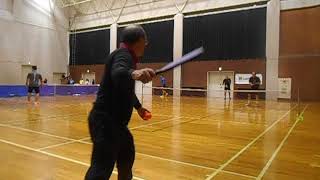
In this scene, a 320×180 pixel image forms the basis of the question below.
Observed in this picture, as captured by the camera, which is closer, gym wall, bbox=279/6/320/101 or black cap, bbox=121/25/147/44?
black cap, bbox=121/25/147/44

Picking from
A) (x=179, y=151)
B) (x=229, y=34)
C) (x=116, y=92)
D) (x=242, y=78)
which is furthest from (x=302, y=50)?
(x=116, y=92)

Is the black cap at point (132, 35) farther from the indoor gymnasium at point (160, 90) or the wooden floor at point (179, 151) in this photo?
the wooden floor at point (179, 151)

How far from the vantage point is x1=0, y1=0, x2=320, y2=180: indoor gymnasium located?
8.11 ft

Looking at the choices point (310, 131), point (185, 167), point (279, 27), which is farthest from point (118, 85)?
point (279, 27)

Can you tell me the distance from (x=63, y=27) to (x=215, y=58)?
17495mm

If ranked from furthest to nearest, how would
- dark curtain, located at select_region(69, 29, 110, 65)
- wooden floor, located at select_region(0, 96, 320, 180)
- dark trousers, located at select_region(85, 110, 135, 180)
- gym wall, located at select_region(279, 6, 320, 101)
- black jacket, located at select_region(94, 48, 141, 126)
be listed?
dark curtain, located at select_region(69, 29, 110, 65)
gym wall, located at select_region(279, 6, 320, 101)
wooden floor, located at select_region(0, 96, 320, 180)
dark trousers, located at select_region(85, 110, 135, 180)
black jacket, located at select_region(94, 48, 141, 126)

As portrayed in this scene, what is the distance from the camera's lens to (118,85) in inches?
80.4

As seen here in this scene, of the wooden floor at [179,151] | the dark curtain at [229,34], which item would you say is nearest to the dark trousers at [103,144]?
the wooden floor at [179,151]

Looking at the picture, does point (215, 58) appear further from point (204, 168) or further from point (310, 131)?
point (204, 168)

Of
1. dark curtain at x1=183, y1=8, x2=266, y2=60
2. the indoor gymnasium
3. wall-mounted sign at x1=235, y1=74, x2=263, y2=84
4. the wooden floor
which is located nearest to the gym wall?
the indoor gymnasium

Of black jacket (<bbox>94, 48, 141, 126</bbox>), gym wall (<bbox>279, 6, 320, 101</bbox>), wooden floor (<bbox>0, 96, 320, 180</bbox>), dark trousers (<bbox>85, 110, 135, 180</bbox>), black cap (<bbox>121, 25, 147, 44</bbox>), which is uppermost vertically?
gym wall (<bbox>279, 6, 320, 101</bbox>)

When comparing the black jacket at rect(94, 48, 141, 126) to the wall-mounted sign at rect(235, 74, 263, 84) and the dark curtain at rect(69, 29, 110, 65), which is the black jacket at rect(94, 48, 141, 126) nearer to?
the wall-mounted sign at rect(235, 74, 263, 84)

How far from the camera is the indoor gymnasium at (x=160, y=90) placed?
2.47 m

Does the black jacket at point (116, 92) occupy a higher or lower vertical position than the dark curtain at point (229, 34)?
lower
